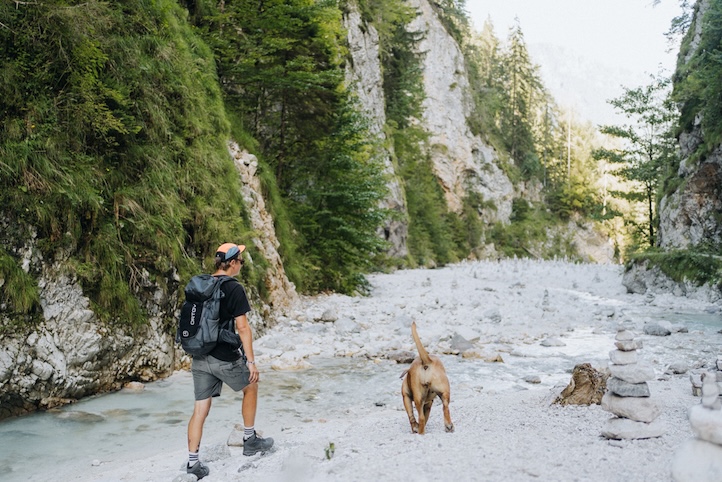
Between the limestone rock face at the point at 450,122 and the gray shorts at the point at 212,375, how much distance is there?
42.4 metres

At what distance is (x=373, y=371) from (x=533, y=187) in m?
55.2

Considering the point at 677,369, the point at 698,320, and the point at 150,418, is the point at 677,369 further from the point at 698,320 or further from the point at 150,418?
the point at 150,418

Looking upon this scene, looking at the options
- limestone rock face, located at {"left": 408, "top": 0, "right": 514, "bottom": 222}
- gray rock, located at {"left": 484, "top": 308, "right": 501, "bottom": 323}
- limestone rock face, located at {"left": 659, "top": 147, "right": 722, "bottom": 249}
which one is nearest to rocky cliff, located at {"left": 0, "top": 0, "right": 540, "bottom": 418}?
gray rock, located at {"left": 484, "top": 308, "right": 501, "bottom": 323}

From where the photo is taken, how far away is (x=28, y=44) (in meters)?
6.55

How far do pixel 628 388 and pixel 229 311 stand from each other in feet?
10.6

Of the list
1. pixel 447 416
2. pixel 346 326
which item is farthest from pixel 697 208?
pixel 447 416

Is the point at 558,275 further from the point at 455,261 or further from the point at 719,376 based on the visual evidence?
the point at 719,376

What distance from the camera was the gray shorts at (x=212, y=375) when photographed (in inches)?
155

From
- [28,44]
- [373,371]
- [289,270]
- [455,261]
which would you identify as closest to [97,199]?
[28,44]

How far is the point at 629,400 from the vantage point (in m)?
3.78

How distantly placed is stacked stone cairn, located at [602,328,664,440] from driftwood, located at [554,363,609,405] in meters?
0.89

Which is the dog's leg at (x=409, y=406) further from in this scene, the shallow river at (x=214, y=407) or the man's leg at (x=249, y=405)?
the shallow river at (x=214, y=407)

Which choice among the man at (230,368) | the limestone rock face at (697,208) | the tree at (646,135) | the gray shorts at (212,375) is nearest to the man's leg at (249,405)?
the man at (230,368)

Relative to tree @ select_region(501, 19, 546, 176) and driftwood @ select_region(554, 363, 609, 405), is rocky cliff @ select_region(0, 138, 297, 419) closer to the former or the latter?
driftwood @ select_region(554, 363, 609, 405)
